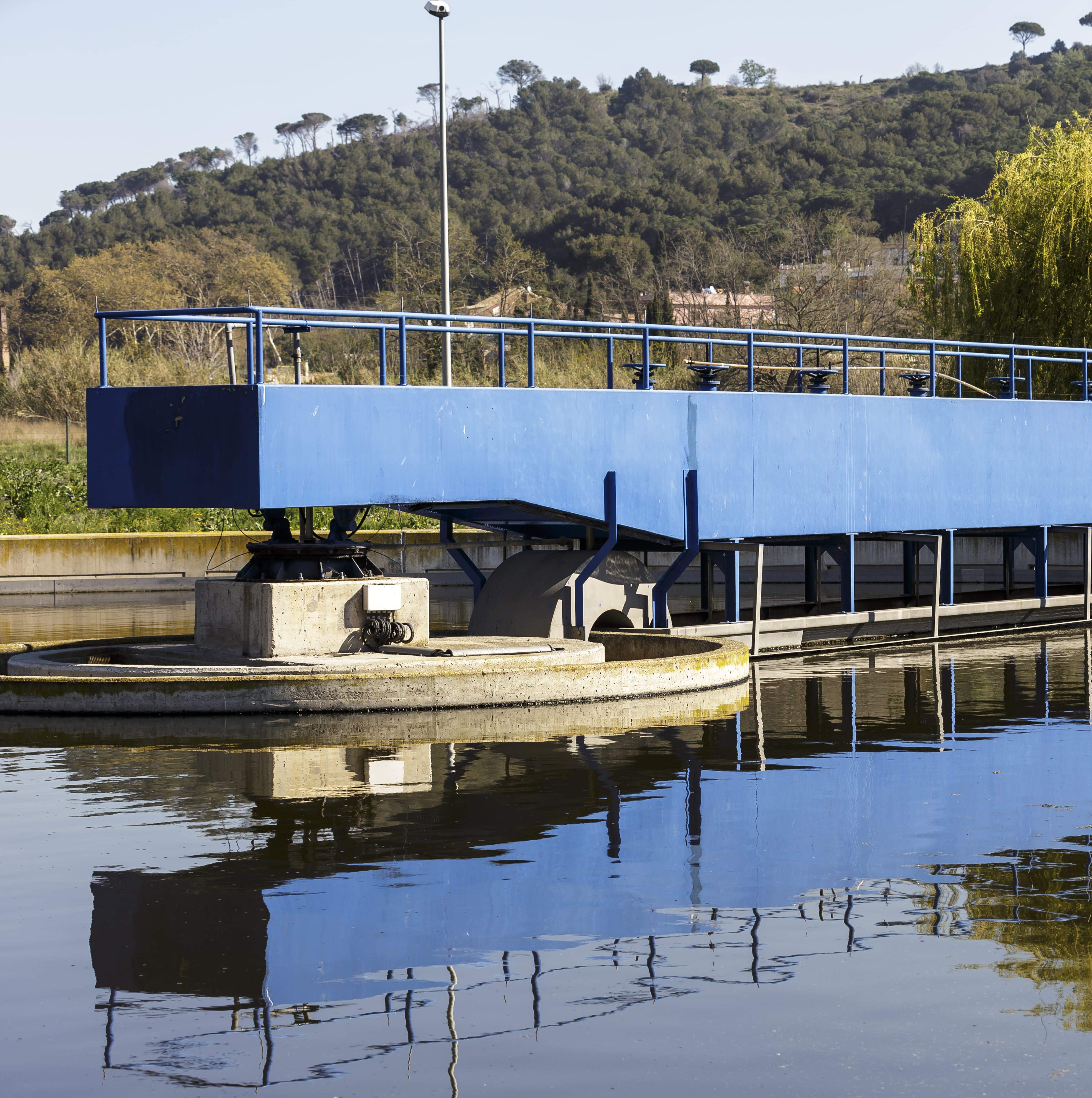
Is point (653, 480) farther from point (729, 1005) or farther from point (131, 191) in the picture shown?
point (131, 191)

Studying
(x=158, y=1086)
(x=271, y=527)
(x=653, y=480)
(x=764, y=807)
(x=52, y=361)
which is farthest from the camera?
(x=52, y=361)

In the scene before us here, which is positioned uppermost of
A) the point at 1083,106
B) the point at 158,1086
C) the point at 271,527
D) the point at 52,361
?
the point at 1083,106

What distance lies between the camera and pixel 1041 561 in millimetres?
23641

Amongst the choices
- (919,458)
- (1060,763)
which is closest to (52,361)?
(919,458)

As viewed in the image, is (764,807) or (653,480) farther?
(653,480)

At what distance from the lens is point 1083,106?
133500 millimetres

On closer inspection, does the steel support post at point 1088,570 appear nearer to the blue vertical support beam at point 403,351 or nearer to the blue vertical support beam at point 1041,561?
the blue vertical support beam at point 1041,561

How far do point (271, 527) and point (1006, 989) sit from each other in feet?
34.5

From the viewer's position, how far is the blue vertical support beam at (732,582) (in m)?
19.0

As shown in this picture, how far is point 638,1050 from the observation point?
236 inches

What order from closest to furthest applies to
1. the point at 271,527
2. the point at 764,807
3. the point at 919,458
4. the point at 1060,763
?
the point at 764,807, the point at 1060,763, the point at 271,527, the point at 919,458

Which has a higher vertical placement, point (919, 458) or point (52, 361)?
point (52, 361)

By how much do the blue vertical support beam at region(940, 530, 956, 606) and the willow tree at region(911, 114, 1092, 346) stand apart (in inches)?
495

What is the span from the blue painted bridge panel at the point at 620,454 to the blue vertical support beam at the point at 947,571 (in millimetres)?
428
